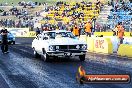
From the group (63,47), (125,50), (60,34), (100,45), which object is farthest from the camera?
(100,45)

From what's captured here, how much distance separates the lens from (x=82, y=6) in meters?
60.2

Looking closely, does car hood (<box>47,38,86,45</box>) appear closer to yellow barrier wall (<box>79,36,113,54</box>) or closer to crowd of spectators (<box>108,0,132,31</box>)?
yellow barrier wall (<box>79,36,113,54</box>)

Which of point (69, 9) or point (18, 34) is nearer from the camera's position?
point (18, 34)

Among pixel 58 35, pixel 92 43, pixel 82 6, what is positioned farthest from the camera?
pixel 82 6

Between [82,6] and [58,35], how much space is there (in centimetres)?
4236

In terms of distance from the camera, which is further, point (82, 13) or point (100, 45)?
point (82, 13)

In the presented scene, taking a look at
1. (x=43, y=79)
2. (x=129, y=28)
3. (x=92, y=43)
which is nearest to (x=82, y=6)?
(x=129, y=28)

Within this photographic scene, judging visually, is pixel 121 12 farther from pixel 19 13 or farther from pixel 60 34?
pixel 60 34

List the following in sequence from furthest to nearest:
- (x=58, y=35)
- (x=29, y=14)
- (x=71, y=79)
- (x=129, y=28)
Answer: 1. (x=29, y=14)
2. (x=129, y=28)
3. (x=58, y=35)
4. (x=71, y=79)

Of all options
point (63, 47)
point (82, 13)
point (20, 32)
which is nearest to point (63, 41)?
point (63, 47)

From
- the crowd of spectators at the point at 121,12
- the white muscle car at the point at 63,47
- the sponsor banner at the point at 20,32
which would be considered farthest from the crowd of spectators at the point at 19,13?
the white muscle car at the point at 63,47

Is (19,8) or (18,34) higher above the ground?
(19,8)

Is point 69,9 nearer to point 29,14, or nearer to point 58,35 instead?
point 29,14

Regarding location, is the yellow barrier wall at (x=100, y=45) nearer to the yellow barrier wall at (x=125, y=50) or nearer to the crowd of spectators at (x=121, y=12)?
the yellow barrier wall at (x=125, y=50)
